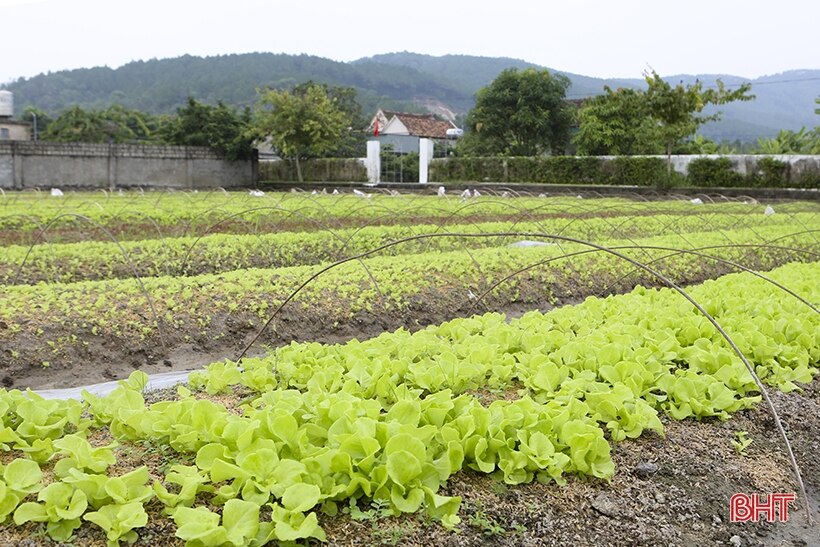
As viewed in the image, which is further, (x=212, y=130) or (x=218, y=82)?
(x=218, y=82)

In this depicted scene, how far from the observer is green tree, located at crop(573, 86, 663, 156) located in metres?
35.5

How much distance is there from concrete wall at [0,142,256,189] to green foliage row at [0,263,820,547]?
32094 mm

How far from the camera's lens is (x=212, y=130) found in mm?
39125

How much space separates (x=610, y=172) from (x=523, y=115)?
8746mm

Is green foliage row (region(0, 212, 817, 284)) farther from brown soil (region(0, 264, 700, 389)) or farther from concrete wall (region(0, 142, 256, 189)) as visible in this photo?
concrete wall (region(0, 142, 256, 189))

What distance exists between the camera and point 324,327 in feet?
27.1

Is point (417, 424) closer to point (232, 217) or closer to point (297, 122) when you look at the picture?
point (232, 217)

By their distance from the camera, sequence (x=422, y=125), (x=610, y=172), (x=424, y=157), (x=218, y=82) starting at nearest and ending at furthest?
1. (x=610, y=172)
2. (x=424, y=157)
3. (x=422, y=125)
4. (x=218, y=82)

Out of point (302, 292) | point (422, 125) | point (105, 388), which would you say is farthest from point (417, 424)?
point (422, 125)

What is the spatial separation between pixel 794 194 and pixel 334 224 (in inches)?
769

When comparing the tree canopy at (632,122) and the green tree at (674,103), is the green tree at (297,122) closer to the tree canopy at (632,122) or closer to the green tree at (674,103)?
the tree canopy at (632,122)

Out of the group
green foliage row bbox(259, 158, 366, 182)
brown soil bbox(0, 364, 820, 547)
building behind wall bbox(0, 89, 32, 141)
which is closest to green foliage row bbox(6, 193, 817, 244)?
brown soil bbox(0, 364, 820, 547)

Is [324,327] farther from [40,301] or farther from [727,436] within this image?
[727,436]

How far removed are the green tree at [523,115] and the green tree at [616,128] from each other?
13.6ft
